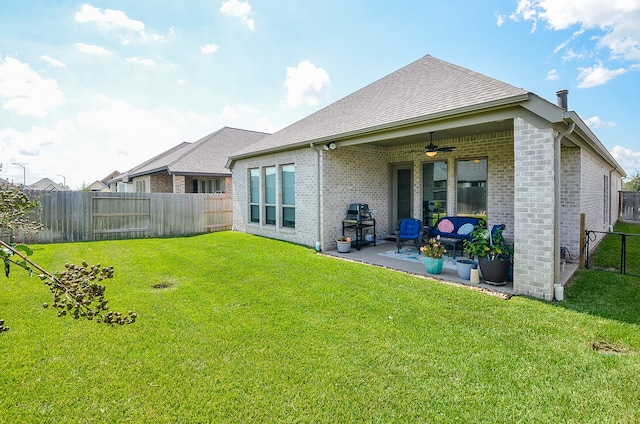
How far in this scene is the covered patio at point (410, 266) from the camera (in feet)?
18.2

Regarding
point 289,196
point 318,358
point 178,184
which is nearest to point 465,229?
point 289,196

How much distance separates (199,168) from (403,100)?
11322mm

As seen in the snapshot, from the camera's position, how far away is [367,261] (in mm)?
7672

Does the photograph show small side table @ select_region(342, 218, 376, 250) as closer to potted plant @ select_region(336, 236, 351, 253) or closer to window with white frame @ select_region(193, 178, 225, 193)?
potted plant @ select_region(336, 236, 351, 253)

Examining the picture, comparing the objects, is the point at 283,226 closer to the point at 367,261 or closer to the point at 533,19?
the point at 367,261

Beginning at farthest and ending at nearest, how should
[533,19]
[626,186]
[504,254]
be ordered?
[626,186] → [533,19] → [504,254]

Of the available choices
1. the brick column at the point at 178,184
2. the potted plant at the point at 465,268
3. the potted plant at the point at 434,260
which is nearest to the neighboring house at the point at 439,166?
the potted plant at the point at 465,268

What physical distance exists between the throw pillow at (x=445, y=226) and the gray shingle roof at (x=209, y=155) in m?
11.3

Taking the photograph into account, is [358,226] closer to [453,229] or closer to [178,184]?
[453,229]

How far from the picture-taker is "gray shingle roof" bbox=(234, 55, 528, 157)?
599 centimetres

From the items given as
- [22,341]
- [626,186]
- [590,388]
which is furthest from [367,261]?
[626,186]

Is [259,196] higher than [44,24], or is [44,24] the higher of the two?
[44,24]

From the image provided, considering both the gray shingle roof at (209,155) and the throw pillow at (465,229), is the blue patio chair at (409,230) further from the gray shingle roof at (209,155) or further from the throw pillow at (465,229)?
the gray shingle roof at (209,155)

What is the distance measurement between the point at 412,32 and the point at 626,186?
44276 millimetres
